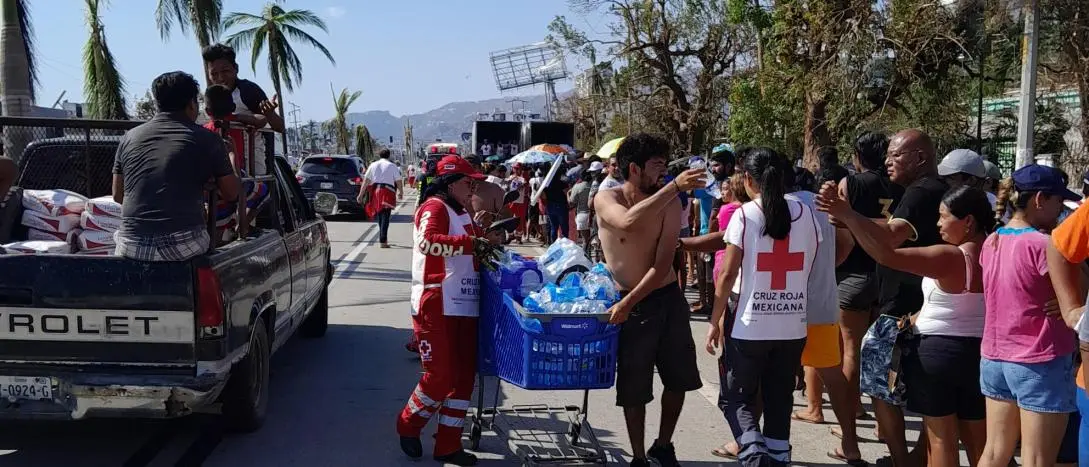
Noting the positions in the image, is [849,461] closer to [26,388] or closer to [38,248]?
[26,388]

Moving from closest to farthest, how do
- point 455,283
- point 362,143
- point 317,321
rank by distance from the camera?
point 455,283 → point 317,321 → point 362,143

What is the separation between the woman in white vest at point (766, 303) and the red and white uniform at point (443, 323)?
1396 mm

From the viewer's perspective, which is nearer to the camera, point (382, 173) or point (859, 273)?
point (859, 273)

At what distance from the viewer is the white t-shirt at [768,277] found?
175 inches

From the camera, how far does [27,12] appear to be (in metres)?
13.1


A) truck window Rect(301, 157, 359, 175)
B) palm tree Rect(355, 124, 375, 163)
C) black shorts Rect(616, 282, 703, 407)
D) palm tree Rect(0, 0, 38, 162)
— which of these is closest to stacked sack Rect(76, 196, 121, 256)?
black shorts Rect(616, 282, 703, 407)

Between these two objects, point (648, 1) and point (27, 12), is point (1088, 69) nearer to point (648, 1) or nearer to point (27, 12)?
point (648, 1)

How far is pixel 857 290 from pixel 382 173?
39.0 ft

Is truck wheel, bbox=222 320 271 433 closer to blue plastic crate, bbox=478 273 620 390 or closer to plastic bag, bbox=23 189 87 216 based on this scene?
plastic bag, bbox=23 189 87 216

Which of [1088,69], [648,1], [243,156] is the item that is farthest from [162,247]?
[648,1]

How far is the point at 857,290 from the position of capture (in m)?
5.72

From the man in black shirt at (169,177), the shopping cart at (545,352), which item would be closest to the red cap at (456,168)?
the shopping cart at (545,352)

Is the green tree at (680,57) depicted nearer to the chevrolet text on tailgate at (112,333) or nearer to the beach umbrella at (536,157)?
the beach umbrella at (536,157)

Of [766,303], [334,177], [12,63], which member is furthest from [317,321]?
[334,177]
